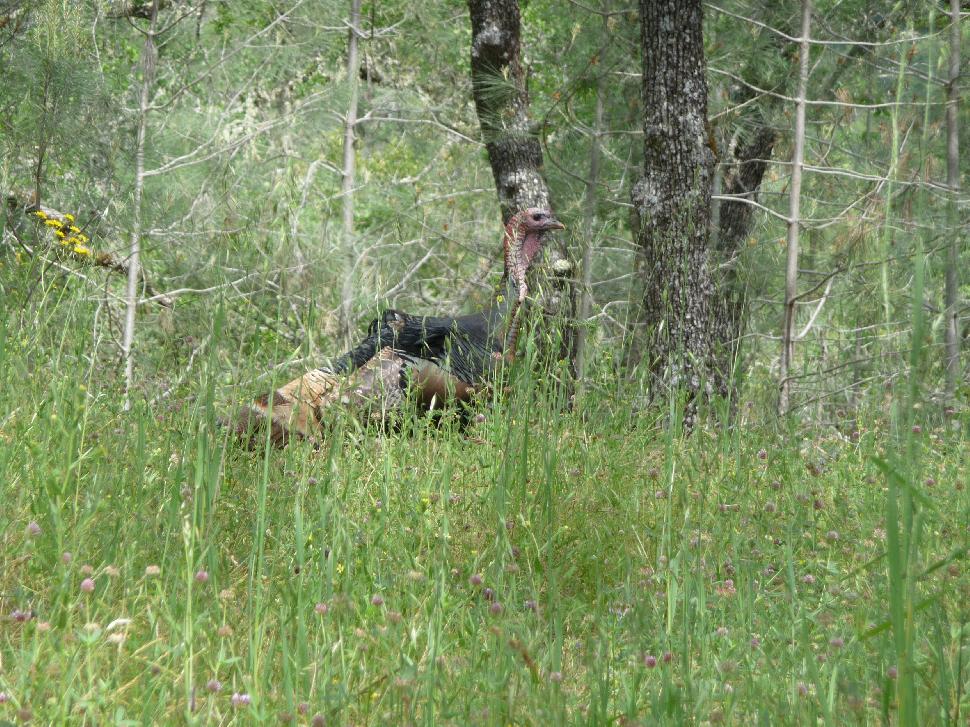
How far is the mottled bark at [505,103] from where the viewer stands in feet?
27.0

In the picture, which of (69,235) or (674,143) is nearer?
(69,235)

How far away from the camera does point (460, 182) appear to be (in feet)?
42.2

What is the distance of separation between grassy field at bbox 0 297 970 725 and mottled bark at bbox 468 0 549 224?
4.24 metres

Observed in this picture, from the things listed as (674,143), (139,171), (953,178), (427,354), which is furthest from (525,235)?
(953,178)

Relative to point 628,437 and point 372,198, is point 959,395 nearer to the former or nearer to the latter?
point 628,437

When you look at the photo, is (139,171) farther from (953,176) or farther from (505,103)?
(953,176)

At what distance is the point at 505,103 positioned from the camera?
27.4ft

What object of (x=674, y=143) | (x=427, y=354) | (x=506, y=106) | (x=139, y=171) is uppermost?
(x=506, y=106)

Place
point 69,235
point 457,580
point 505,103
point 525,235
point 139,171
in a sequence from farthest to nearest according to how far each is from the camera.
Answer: point 505,103 → point 139,171 → point 525,235 → point 69,235 → point 457,580

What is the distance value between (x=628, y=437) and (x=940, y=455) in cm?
136

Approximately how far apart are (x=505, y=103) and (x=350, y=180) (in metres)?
1.45

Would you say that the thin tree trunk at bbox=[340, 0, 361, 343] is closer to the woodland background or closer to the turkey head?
the woodland background

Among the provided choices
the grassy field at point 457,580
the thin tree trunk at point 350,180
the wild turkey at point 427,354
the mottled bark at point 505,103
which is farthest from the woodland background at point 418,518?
the wild turkey at point 427,354

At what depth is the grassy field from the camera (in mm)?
1978
